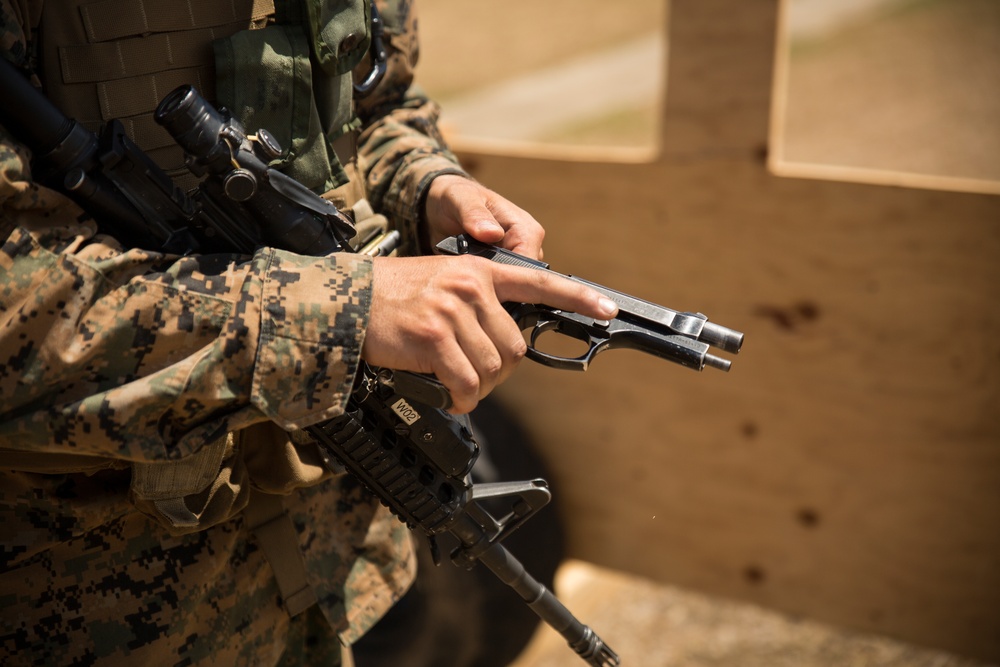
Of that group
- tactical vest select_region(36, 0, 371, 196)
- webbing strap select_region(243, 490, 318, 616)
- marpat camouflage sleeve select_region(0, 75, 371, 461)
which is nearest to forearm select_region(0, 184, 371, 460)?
marpat camouflage sleeve select_region(0, 75, 371, 461)

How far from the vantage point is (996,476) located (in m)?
2.71

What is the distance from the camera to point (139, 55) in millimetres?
1328

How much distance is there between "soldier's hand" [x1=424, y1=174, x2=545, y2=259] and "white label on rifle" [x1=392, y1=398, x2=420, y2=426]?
31cm

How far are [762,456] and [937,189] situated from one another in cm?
103

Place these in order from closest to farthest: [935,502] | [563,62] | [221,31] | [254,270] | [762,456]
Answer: [254,270] → [221,31] → [935,502] → [762,456] → [563,62]

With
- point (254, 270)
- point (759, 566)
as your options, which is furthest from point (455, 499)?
point (759, 566)

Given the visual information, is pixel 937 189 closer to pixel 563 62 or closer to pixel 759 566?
pixel 759 566

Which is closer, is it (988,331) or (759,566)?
(988,331)

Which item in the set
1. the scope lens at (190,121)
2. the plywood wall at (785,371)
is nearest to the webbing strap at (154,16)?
the scope lens at (190,121)

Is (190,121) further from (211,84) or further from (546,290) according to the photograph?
(546,290)

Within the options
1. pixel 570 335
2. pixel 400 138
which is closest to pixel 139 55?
pixel 400 138

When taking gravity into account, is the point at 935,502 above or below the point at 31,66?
below

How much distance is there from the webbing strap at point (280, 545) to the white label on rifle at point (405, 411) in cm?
36

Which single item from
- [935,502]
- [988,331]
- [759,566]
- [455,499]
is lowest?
[759,566]
